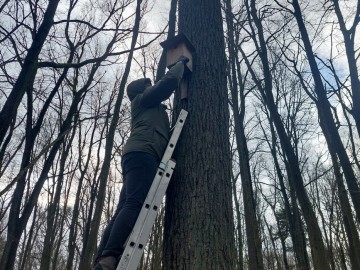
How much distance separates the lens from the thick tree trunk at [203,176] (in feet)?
6.73

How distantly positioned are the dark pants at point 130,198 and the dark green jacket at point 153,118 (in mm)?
91

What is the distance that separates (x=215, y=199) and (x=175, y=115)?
98 cm

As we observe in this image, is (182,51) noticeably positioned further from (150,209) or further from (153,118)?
(150,209)

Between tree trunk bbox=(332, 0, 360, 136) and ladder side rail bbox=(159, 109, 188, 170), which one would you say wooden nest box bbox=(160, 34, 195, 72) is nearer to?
ladder side rail bbox=(159, 109, 188, 170)

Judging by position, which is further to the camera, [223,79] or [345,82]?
[345,82]

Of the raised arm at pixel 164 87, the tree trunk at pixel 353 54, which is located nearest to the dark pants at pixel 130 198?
the raised arm at pixel 164 87

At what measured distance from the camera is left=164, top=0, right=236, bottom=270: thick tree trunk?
6.73 feet

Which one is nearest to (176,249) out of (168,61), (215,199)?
(215,199)

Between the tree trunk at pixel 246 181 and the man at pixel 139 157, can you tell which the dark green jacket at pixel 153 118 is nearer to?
the man at pixel 139 157

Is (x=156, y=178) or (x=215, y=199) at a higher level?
(x=156, y=178)

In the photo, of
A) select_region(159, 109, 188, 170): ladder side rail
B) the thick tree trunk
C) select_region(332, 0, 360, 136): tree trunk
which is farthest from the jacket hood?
select_region(332, 0, 360, 136): tree trunk

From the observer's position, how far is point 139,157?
2.41 m

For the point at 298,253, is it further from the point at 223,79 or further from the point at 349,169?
the point at 223,79

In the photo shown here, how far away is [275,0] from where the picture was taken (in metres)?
10.8
